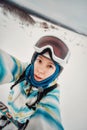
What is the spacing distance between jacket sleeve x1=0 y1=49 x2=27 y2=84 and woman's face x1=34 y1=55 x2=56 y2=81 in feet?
0.22

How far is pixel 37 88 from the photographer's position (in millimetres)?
1289

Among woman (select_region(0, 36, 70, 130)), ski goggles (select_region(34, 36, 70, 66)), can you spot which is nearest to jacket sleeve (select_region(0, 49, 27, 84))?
woman (select_region(0, 36, 70, 130))

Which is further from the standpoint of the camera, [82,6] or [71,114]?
[82,6]

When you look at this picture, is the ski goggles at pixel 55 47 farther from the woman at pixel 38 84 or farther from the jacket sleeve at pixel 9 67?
the jacket sleeve at pixel 9 67

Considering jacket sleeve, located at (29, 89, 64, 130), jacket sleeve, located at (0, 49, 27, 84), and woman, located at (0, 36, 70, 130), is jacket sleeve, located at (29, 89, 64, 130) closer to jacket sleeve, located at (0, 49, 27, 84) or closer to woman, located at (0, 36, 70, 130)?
woman, located at (0, 36, 70, 130)

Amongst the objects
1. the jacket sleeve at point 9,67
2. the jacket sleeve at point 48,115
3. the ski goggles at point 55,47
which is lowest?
Result: the jacket sleeve at point 48,115

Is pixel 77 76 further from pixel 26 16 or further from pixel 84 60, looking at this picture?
pixel 26 16

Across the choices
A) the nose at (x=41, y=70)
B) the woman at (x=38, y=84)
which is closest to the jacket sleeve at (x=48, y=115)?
the woman at (x=38, y=84)

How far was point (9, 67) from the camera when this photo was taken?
50.7 inches

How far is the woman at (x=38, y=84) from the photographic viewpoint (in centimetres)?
126

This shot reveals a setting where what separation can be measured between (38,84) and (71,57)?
22 centimetres

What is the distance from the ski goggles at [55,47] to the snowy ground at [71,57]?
0.08 ft

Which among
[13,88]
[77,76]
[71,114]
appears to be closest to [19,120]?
[13,88]

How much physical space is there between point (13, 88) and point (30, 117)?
166mm
